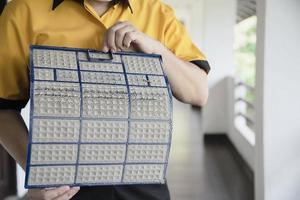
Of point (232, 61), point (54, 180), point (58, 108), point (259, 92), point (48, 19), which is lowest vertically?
point (232, 61)

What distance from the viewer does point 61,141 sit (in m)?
0.67

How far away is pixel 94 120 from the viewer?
0.68m

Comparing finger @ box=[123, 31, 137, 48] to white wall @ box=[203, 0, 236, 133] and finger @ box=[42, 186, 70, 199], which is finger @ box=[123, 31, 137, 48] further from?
white wall @ box=[203, 0, 236, 133]

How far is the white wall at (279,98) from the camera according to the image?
2570 millimetres

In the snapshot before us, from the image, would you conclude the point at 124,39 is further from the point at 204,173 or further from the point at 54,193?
the point at 204,173

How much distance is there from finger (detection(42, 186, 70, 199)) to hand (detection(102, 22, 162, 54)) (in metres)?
0.27

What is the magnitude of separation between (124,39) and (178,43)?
18cm

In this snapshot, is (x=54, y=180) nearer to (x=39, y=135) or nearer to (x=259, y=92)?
(x=39, y=135)

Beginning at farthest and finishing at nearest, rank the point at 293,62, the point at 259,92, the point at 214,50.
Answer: the point at 214,50
the point at 259,92
the point at 293,62

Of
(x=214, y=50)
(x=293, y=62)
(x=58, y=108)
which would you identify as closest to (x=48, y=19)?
(x=58, y=108)

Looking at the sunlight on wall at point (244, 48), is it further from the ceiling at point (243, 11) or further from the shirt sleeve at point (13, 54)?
the shirt sleeve at point (13, 54)

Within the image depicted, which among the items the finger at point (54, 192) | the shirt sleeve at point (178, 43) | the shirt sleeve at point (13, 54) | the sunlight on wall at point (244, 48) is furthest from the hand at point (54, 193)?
the sunlight on wall at point (244, 48)

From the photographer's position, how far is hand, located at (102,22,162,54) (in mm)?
767

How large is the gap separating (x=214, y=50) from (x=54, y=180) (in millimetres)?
5721
